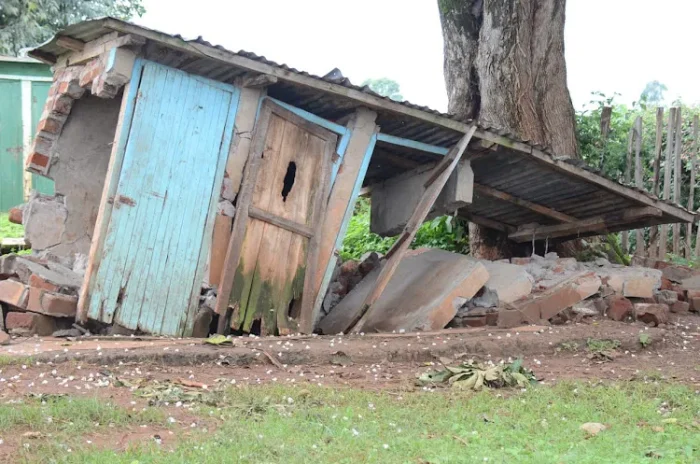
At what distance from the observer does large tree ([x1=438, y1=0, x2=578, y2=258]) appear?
10914 millimetres

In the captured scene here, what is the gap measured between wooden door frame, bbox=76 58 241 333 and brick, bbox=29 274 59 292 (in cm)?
48

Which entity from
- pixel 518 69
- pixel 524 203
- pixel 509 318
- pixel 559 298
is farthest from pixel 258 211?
pixel 518 69

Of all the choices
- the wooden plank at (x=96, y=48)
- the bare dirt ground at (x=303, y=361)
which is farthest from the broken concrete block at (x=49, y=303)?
the wooden plank at (x=96, y=48)

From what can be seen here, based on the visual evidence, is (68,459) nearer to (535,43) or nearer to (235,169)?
(235,169)

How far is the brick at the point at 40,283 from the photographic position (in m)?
6.84

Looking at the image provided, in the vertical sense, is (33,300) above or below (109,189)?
below

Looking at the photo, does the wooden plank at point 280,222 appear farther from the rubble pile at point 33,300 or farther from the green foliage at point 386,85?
the green foliage at point 386,85

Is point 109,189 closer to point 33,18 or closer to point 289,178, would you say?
point 289,178

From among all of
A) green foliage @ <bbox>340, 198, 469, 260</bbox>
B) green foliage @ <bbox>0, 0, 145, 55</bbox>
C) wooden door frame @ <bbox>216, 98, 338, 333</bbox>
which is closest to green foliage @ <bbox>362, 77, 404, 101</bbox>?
green foliage @ <bbox>0, 0, 145, 55</bbox>

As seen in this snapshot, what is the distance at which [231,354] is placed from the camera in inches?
237

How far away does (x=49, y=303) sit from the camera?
6730 millimetres

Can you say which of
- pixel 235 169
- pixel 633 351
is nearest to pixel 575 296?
pixel 633 351

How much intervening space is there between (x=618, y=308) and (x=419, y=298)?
238cm

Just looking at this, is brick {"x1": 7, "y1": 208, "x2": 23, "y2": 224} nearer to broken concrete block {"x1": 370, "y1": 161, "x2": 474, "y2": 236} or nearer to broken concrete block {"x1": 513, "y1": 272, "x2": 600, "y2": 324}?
broken concrete block {"x1": 370, "y1": 161, "x2": 474, "y2": 236}
